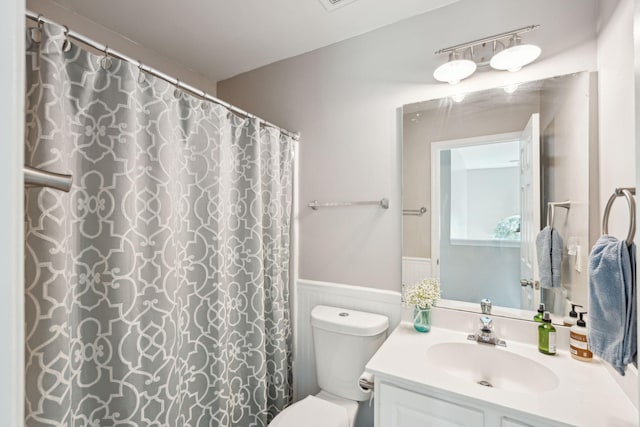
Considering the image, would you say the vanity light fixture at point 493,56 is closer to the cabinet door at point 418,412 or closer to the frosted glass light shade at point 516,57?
the frosted glass light shade at point 516,57

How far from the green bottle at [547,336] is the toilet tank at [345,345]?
25.2 inches

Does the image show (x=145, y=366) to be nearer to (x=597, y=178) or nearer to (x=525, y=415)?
(x=525, y=415)

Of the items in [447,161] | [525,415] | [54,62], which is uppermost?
[54,62]

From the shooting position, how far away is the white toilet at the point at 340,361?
140 centimetres

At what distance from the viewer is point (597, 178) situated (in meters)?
1.13

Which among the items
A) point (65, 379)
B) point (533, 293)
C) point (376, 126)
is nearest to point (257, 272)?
point (65, 379)

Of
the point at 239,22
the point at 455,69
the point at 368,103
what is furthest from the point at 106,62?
the point at 455,69

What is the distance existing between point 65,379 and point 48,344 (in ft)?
0.41

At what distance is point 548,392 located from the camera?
942mm

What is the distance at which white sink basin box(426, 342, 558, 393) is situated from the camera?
1.11m

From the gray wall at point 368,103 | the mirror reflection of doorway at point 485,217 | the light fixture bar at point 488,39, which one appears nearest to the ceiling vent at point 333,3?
the gray wall at point 368,103

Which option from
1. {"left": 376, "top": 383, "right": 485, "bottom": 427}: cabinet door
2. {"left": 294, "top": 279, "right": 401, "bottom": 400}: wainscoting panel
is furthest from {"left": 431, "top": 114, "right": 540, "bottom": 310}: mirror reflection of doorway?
{"left": 376, "top": 383, "right": 485, "bottom": 427}: cabinet door

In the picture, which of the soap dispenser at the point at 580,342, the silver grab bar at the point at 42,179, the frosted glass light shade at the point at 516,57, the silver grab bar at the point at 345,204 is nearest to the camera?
the silver grab bar at the point at 42,179

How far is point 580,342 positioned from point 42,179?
63.7 inches
